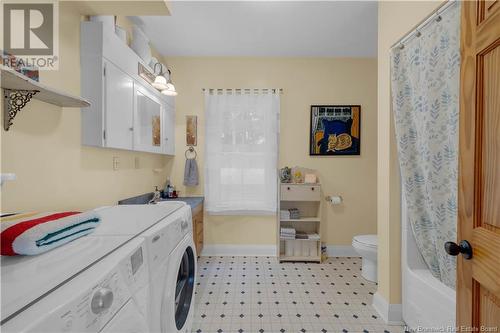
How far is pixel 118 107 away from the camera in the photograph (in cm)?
169

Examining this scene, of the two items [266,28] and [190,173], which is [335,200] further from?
[266,28]

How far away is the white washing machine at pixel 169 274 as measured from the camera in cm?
92

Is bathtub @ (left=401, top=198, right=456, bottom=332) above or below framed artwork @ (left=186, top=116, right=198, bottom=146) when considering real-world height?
below

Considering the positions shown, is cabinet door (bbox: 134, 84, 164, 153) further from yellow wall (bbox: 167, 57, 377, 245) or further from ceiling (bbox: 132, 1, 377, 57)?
ceiling (bbox: 132, 1, 377, 57)

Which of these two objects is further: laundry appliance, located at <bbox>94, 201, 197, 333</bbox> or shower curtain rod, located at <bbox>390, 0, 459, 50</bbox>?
shower curtain rod, located at <bbox>390, 0, 459, 50</bbox>

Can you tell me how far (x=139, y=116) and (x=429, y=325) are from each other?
8.47 feet

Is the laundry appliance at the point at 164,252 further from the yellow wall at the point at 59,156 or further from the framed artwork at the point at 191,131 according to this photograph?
the framed artwork at the point at 191,131

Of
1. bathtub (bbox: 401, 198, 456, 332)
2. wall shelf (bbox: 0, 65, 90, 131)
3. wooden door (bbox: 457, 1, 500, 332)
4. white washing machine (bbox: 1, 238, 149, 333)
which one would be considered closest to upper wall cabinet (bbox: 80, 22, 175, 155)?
wall shelf (bbox: 0, 65, 90, 131)

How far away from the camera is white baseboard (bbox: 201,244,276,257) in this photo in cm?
306

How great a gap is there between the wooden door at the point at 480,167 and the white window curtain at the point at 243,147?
2114mm

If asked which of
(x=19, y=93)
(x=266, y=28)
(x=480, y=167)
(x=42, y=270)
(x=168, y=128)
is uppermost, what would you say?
(x=266, y=28)

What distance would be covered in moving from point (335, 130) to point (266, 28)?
4.91 ft

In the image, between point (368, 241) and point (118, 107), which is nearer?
point (118, 107)

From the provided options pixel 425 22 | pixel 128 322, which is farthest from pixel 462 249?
pixel 425 22
